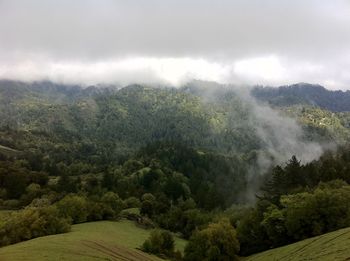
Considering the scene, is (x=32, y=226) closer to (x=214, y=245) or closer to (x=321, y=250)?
(x=214, y=245)

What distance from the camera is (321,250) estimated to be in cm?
6762

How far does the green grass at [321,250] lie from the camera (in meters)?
59.6

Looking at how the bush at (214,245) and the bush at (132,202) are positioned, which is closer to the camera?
the bush at (214,245)

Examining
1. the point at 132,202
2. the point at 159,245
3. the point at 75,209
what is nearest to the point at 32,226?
the point at 159,245

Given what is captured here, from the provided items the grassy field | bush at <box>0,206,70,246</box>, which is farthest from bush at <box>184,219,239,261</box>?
bush at <box>0,206,70,246</box>

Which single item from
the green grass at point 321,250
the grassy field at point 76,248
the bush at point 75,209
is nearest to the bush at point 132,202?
the bush at point 75,209

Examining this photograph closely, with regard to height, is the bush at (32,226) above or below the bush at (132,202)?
above

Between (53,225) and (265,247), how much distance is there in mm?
53453

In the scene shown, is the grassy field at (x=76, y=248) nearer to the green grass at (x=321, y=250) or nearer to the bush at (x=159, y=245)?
the bush at (x=159, y=245)

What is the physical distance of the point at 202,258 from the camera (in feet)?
341

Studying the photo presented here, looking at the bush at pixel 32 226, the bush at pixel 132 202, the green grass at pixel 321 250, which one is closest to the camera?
the green grass at pixel 321 250

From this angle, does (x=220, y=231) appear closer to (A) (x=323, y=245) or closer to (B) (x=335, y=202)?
(B) (x=335, y=202)

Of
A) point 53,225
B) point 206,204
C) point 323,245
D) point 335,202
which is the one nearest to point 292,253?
point 323,245

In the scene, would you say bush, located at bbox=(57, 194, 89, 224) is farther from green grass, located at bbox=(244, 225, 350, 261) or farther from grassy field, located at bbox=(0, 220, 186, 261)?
green grass, located at bbox=(244, 225, 350, 261)
